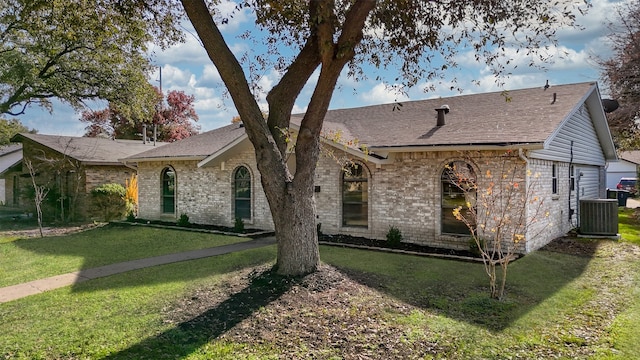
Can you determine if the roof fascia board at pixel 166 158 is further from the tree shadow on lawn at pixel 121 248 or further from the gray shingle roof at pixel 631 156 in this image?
the gray shingle roof at pixel 631 156

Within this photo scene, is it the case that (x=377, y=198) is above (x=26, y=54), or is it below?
below

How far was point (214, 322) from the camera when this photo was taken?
18.1ft

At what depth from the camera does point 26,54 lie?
16906 millimetres

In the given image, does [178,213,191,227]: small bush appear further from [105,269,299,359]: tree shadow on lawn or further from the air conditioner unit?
the air conditioner unit

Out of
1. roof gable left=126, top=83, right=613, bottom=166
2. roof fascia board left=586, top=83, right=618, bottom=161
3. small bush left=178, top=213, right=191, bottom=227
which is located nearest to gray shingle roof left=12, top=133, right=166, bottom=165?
roof gable left=126, top=83, right=613, bottom=166

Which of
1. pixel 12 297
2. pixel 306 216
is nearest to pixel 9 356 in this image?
pixel 12 297

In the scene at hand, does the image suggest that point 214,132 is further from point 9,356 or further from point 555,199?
point 9,356

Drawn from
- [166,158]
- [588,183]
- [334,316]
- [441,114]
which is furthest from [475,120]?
[166,158]

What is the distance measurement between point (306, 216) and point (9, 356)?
168 inches

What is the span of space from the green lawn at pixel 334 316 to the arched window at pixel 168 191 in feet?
30.3

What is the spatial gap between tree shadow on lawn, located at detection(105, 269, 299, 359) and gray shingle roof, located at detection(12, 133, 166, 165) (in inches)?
619

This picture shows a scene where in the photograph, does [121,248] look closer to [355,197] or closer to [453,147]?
[355,197]

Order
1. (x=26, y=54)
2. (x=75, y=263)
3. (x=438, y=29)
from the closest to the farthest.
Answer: (x=438, y=29), (x=75, y=263), (x=26, y=54)

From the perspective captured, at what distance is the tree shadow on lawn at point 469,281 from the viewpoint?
6.11 metres
